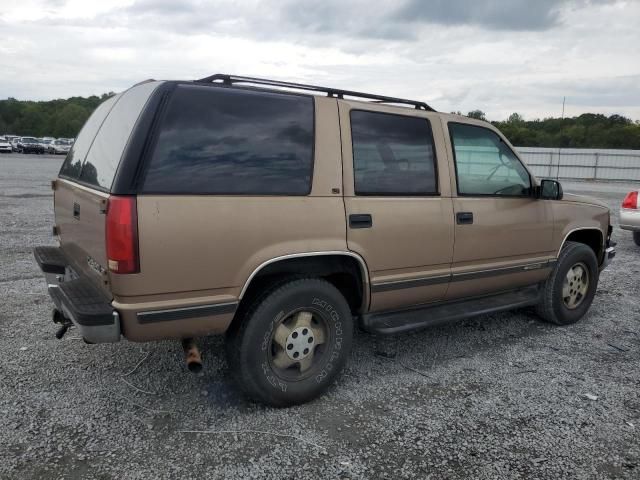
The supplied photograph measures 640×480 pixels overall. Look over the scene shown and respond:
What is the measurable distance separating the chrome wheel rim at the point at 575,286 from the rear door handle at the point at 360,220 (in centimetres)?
249

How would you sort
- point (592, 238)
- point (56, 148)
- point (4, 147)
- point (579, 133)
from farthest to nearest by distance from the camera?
point (56, 148) < point (4, 147) < point (579, 133) < point (592, 238)

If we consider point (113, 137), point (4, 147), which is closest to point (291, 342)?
point (113, 137)

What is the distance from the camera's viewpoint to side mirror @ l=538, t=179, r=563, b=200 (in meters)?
4.66

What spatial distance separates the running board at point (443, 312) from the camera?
12.7 feet

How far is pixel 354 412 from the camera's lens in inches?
137

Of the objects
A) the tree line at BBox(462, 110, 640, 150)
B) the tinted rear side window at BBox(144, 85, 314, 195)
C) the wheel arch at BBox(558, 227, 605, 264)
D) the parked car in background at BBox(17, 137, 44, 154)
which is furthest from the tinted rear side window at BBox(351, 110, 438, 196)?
the parked car in background at BBox(17, 137, 44, 154)

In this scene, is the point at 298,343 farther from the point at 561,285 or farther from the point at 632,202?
the point at 632,202

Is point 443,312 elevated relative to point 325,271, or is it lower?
lower

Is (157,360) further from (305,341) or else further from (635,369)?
(635,369)

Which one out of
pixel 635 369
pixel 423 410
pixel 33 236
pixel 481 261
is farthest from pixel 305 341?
pixel 33 236

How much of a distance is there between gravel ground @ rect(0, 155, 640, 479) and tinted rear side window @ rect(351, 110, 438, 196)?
4.58 ft

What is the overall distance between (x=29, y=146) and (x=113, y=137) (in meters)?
47.2

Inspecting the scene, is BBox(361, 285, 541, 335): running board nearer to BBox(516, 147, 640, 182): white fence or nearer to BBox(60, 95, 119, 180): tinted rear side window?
BBox(60, 95, 119, 180): tinted rear side window

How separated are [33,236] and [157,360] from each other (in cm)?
586
